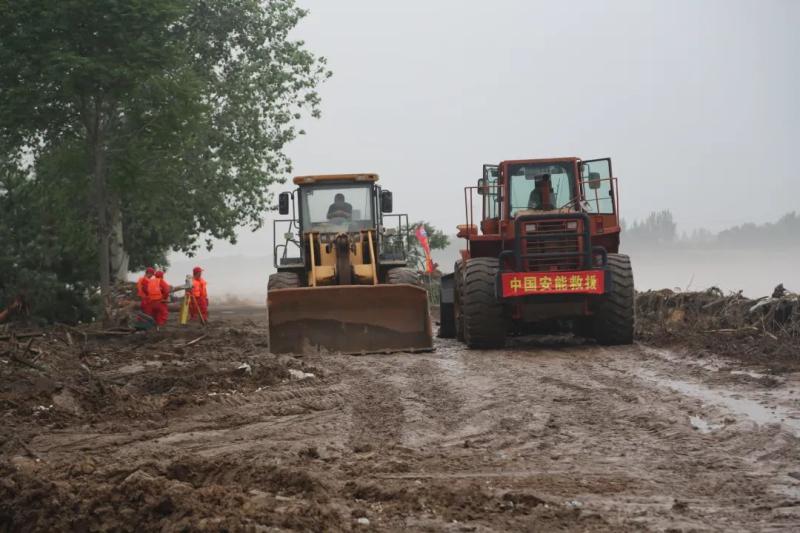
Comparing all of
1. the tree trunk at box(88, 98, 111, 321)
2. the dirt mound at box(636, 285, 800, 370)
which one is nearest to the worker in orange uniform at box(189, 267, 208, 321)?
the tree trunk at box(88, 98, 111, 321)

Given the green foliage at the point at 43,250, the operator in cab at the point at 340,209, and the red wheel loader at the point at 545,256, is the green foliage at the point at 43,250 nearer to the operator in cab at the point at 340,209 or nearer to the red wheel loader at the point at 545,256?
the operator in cab at the point at 340,209

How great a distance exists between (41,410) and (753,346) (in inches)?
355

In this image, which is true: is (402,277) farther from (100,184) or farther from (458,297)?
(100,184)

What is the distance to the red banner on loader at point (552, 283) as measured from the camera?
46.3ft

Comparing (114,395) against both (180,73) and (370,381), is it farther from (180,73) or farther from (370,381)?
(180,73)

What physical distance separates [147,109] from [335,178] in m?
12.0

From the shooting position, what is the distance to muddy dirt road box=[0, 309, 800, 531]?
5258 millimetres

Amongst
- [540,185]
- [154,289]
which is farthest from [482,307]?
[154,289]

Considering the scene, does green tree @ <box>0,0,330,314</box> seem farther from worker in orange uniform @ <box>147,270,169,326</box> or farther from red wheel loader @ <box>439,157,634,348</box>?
red wheel loader @ <box>439,157,634,348</box>

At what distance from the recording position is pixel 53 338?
16469 millimetres

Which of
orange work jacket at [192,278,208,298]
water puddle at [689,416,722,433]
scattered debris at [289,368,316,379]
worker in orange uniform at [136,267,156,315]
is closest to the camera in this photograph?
water puddle at [689,416,722,433]

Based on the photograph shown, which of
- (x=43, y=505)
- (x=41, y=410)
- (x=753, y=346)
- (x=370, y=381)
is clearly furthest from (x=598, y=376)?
(x=43, y=505)

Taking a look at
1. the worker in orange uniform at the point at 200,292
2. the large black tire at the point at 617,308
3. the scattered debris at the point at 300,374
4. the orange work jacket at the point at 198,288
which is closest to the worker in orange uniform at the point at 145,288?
the worker in orange uniform at the point at 200,292

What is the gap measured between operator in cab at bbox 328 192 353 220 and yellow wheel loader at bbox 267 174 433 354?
2 centimetres
